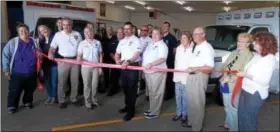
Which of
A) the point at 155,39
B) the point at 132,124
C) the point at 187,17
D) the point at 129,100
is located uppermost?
the point at 187,17

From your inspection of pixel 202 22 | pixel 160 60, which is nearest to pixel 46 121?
pixel 160 60

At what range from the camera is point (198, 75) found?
164 inches

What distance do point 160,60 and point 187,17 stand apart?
96.4 ft

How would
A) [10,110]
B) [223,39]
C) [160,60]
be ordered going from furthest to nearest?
1. [223,39]
2. [10,110]
3. [160,60]

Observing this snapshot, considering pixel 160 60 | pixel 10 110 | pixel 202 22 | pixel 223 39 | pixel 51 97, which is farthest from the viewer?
pixel 202 22

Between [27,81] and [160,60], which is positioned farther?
[27,81]

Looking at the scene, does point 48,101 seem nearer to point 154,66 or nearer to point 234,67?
point 154,66

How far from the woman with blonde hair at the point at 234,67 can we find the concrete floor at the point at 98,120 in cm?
53

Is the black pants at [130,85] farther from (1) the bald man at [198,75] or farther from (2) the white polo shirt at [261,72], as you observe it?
(2) the white polo shirt at [261,72]

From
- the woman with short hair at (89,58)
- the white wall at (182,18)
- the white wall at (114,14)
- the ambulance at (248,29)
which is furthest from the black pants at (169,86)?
the white wall at (182,18)

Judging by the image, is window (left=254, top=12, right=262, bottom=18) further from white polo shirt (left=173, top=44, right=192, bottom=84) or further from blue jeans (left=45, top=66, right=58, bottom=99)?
blue jeans (left=45, top=66, right=58, bottom=99)

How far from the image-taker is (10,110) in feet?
17.1

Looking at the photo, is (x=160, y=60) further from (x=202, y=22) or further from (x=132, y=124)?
(x=202, y=22)

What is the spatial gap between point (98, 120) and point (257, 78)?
9.33 ft
